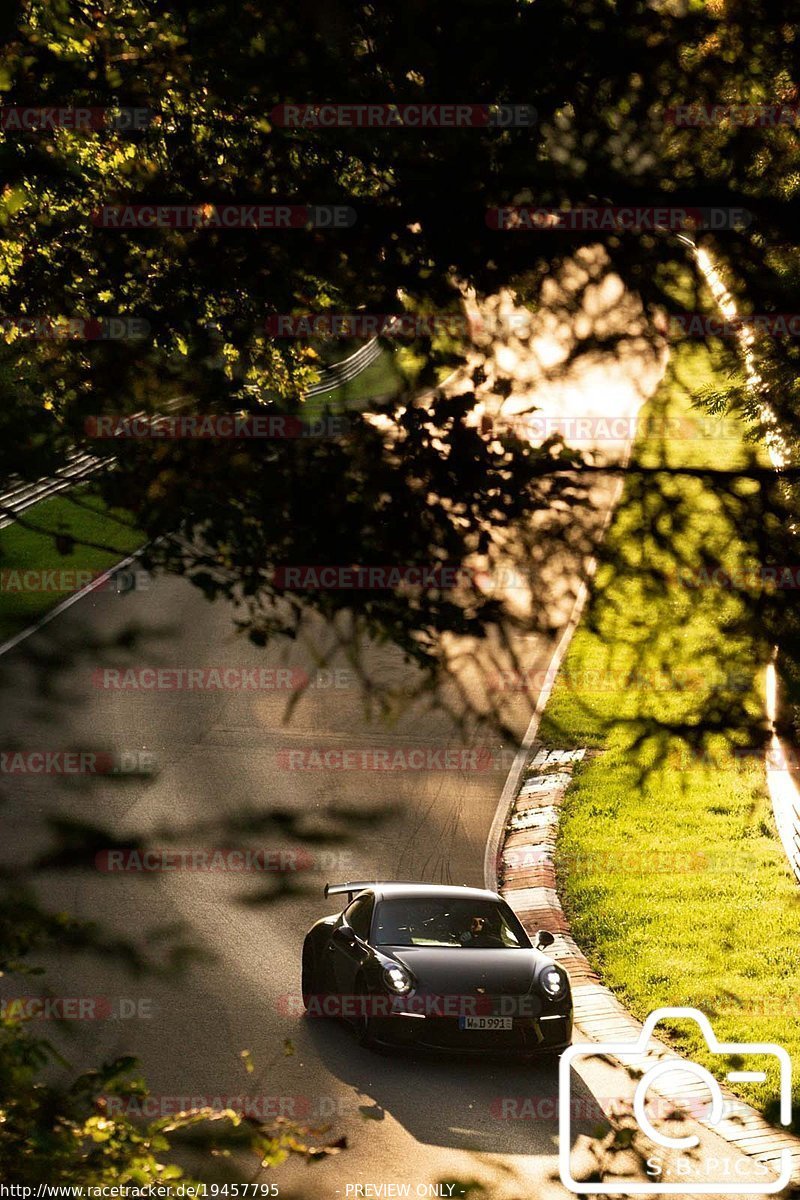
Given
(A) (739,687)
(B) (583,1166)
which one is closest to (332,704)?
(B) (583,1166)

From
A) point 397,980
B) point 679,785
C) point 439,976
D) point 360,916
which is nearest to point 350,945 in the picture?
point 360,916

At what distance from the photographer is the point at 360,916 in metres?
Result: 11.5

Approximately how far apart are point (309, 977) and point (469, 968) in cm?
168

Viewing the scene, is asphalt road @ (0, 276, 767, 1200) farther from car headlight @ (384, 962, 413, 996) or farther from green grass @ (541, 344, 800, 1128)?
car headlight @ (384, 962, 413, 996)

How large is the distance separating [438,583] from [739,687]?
1.70 m

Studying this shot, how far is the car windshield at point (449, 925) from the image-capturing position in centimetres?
1107

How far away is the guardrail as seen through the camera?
14.5 feet

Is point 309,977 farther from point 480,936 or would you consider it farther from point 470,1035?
point 470,1035

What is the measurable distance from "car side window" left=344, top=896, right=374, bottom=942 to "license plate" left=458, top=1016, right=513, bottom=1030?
1.19 meters

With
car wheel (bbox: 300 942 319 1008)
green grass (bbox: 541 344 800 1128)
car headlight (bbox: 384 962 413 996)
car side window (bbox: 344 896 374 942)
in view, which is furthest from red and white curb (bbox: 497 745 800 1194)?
car wheel (bbox: 300 942 319 1008)

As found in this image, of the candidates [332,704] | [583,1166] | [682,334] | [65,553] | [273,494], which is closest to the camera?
[65,553]

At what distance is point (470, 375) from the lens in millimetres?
5094

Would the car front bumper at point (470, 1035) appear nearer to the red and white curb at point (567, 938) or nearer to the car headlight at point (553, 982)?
the car headlight at point (553, 982)

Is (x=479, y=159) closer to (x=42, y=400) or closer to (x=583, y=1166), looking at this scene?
(x=42, y=400)
